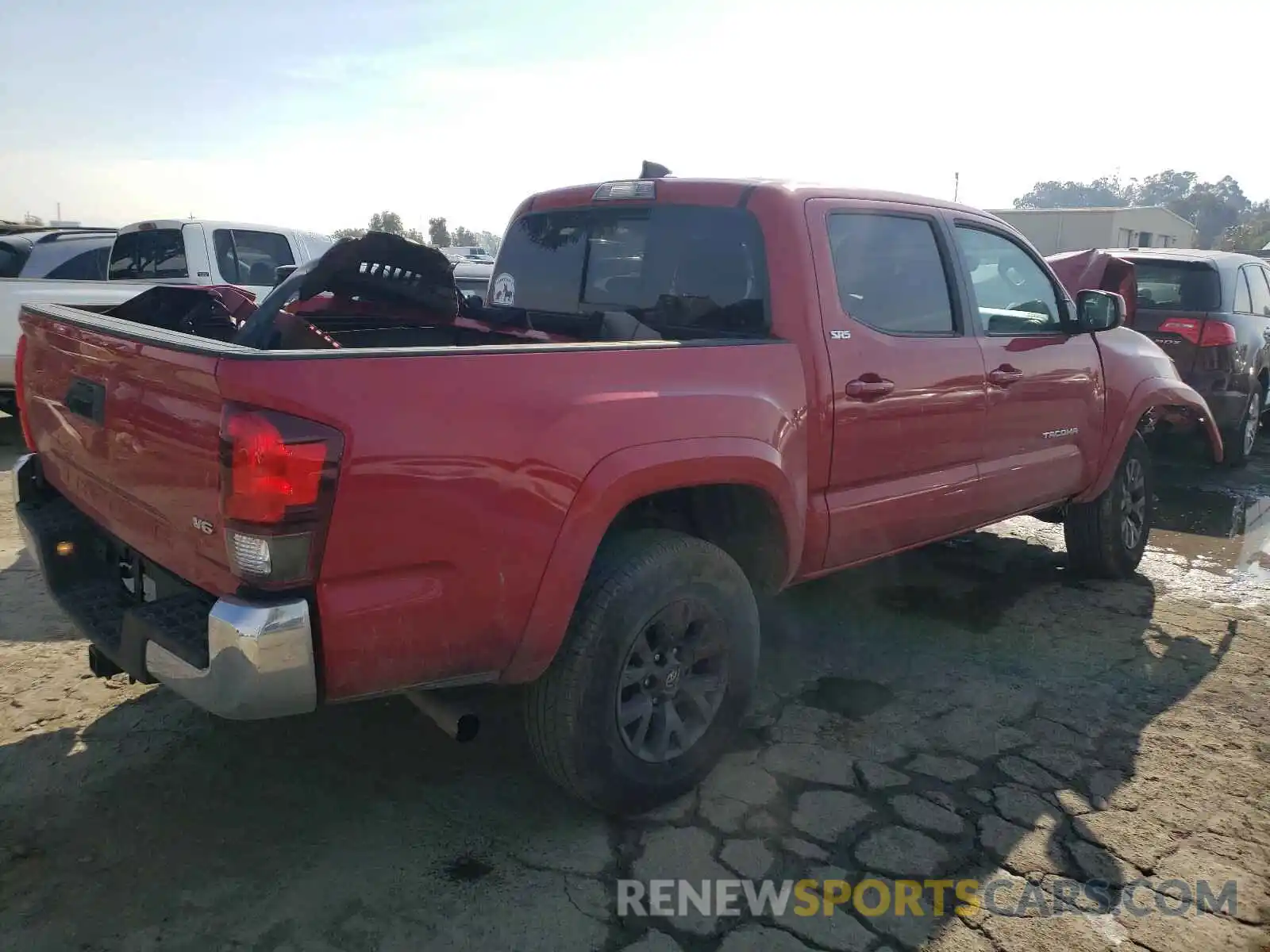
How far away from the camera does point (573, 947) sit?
2.43 meters

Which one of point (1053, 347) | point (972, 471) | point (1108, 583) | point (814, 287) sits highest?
point (814, 287)

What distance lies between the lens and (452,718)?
2635mm

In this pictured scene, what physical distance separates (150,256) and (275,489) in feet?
27.5

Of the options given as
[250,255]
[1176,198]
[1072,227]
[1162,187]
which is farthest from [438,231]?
[1162,187]

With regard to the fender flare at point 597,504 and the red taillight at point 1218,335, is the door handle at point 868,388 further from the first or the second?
the red taillight at point 1218,335

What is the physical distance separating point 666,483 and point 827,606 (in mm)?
2361

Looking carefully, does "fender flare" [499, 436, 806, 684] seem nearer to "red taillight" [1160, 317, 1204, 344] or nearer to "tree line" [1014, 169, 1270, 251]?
"red taillight" [1160, 317, 1204, 344]

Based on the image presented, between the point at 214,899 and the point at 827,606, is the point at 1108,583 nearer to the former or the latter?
the point at 827,606

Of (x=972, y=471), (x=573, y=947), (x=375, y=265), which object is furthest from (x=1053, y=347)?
(x=573, y=947)

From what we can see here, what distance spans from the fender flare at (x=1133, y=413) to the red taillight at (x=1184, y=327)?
2.76m

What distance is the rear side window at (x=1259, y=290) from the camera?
8.52m

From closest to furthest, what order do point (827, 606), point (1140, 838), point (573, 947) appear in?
point (573, 947)
point (1140, 838)
point (827, 606)

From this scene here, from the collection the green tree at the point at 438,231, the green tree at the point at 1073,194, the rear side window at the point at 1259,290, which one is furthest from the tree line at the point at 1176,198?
the rear side window at the point at 1259,290

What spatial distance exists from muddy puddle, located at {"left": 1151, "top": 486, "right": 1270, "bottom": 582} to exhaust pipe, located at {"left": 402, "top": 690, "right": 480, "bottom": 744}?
196 inches
